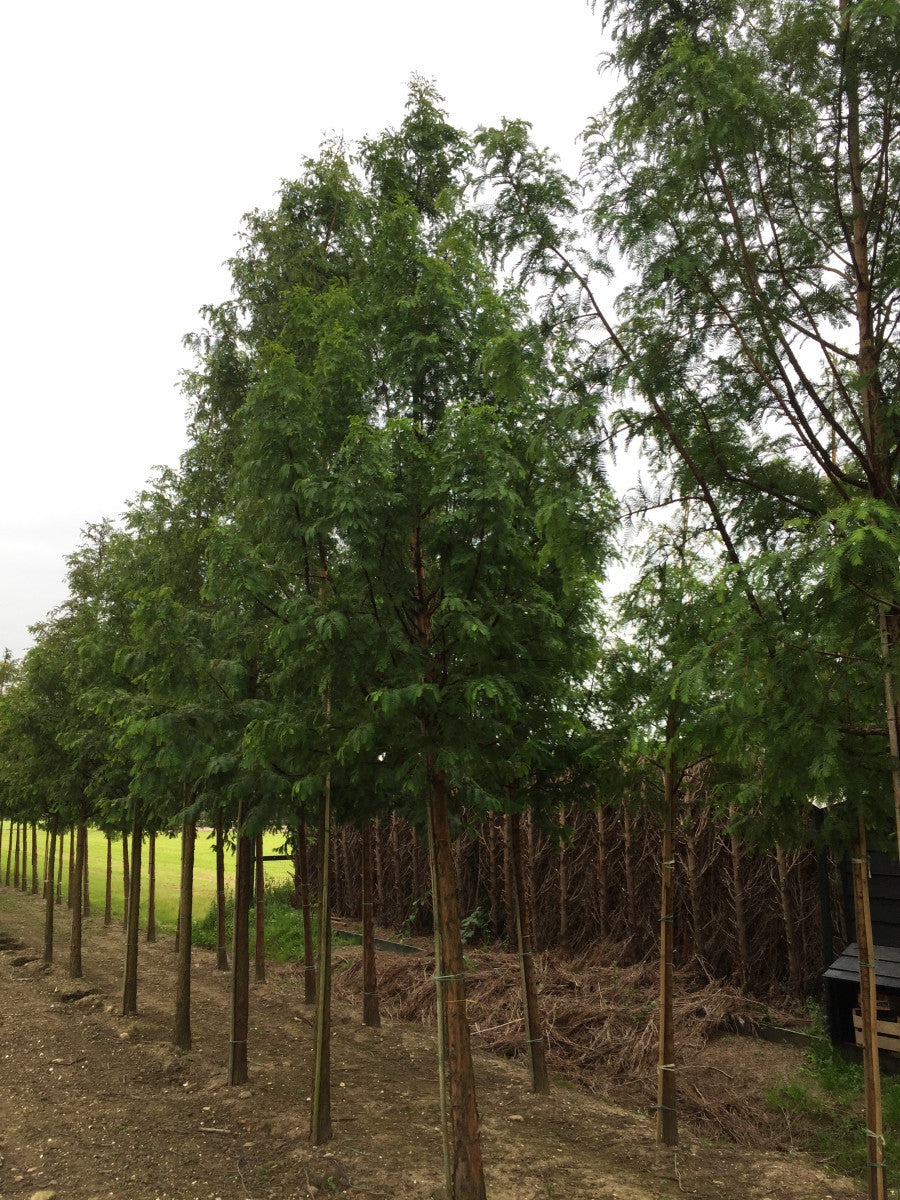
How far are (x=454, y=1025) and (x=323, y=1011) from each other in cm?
122

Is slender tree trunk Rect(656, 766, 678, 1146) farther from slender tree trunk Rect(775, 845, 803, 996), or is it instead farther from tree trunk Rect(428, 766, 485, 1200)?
slender tree trunk Rect(775, 845, 803, 996)

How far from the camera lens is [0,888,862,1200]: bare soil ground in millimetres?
6113

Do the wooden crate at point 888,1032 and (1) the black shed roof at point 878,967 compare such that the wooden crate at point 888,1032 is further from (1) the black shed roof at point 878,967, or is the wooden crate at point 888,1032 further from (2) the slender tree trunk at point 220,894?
(2) the slender tree trunk at point 220,894

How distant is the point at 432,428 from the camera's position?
6.41m

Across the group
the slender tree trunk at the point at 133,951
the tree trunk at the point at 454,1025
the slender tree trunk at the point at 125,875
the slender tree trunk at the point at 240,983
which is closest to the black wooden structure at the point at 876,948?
the tree trunk at the point at 454,1025

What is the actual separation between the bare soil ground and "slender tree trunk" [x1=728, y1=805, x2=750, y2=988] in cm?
110

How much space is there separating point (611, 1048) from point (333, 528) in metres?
7.03

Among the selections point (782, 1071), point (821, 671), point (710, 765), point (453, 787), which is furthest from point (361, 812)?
point (782, 1071)

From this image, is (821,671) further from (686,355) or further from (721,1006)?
(721,1006)

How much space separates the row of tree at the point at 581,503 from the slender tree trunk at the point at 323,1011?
0.03 metres

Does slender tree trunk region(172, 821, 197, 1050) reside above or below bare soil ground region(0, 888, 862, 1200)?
above

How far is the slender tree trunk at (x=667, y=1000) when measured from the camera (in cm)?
671

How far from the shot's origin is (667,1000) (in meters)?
6.70

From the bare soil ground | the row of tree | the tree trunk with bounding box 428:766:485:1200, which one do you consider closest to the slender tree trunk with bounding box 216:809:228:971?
the bare soil ground
